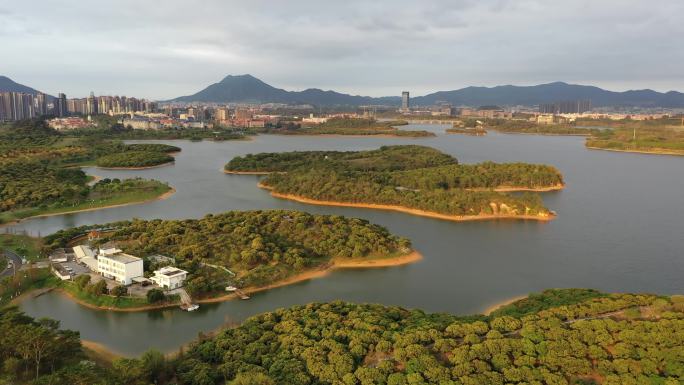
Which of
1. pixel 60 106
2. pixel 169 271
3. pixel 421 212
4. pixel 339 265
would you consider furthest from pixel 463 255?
pixel 60 106

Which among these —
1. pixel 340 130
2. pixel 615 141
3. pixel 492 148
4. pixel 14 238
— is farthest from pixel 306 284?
pixel 340 130

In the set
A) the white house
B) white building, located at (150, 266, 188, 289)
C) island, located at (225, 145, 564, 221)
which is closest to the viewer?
white building, located at (150, 266, 188, 289)

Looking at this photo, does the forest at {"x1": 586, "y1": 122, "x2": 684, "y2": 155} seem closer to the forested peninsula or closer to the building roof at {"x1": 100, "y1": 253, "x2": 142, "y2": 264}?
the forested peninsula

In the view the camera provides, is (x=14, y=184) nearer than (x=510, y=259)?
No

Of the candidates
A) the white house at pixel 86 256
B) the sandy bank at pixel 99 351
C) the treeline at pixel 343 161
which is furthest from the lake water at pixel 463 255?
the treeline at pixel 343 161

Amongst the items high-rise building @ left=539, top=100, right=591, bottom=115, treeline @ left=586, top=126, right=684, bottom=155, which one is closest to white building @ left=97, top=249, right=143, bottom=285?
treeline @ left=586, top=126, right=684, bottom=155

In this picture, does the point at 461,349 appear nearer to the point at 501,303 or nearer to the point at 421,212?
the point at 501,303

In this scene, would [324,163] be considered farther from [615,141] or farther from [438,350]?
[615,141]
